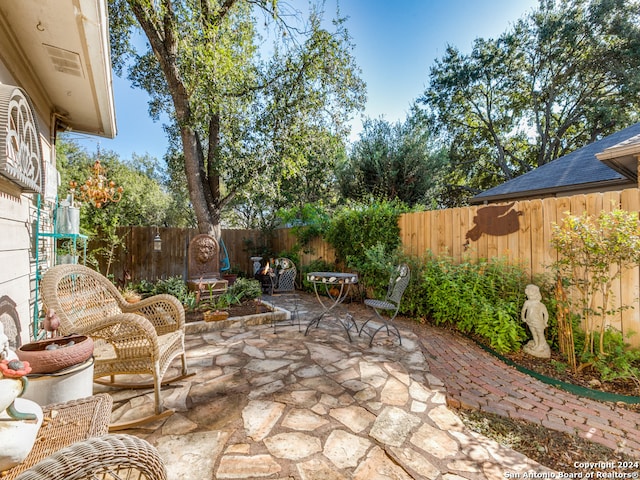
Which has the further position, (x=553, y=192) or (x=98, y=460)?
(x=553, y=192)

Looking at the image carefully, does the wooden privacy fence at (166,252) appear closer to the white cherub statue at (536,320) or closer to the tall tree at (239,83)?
the tall tree at (239,83)

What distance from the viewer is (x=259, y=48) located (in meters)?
5.77

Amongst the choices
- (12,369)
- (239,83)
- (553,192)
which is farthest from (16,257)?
(553,192)

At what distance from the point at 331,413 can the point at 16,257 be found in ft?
8.48

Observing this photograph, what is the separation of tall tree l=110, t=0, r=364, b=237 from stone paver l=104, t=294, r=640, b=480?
367cm

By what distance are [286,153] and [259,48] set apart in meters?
2.25

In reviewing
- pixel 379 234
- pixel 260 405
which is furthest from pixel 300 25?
pixel 260 405

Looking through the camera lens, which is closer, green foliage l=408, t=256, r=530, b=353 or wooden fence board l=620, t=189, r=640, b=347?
wooden fence board l=620, t=189, r=640, b=347

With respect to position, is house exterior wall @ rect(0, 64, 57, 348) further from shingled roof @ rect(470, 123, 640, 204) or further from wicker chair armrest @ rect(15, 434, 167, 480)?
shingled roof @ rect(470, 123, 640, 204)

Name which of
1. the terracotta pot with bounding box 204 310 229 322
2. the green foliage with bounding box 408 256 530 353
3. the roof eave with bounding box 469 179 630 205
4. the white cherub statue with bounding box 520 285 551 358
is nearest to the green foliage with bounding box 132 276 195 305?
the terracotta pot with bounding box 204 310 229 322

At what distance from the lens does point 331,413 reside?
192 centimetres

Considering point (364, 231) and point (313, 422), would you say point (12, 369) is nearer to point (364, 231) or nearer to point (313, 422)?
point (313, 422)

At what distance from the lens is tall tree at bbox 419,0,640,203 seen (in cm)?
983

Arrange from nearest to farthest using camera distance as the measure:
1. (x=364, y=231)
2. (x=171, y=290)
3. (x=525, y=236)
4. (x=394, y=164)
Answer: (x=525, y=236) → (x=171, y=290) → (x=364, y=231) → (x=394, y=164)
